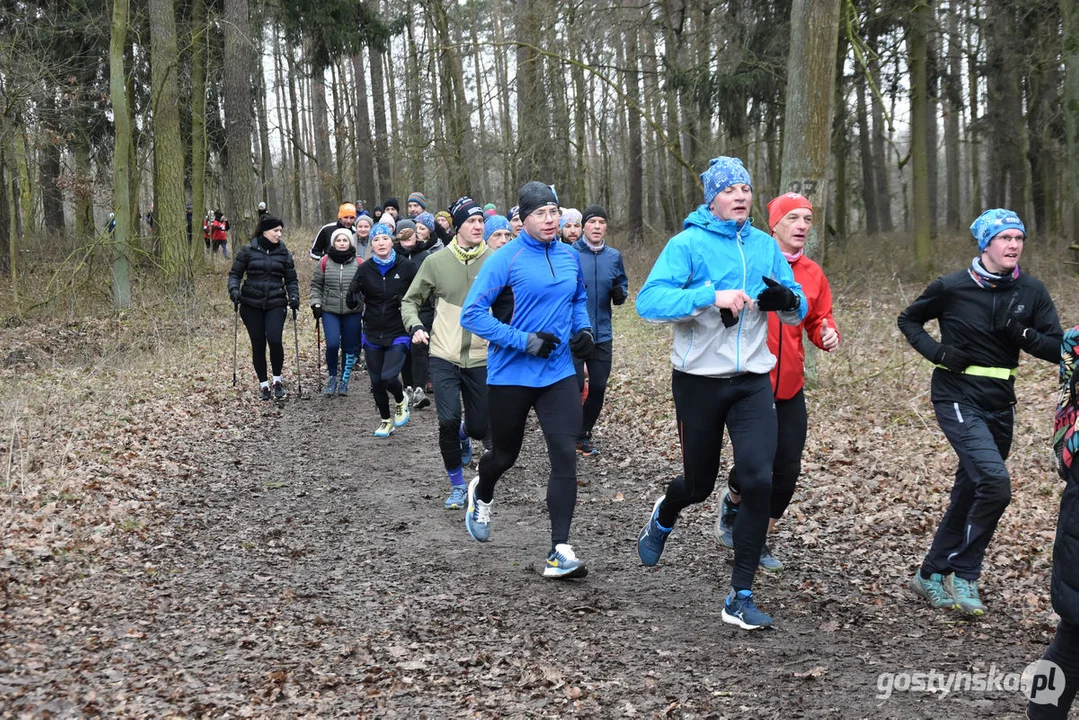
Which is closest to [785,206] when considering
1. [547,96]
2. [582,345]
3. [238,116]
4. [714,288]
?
[714,288]

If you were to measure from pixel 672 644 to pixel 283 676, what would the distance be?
192cm

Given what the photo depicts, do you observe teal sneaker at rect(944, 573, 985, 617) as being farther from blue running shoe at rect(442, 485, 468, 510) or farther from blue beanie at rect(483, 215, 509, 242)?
blue beanie at rect(483, 215, 509, 242)

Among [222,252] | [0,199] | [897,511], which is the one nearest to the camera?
[897,511]

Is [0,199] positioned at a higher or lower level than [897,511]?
higher

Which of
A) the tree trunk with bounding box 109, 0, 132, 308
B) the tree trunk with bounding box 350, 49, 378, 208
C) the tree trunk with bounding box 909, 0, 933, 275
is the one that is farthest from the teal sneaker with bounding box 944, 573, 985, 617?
the tree trunk with bounding box 350, 49, 378, 208

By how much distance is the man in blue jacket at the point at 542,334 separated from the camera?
5.81 meters

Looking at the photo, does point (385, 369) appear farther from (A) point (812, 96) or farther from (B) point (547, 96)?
(B) point (547, 96)

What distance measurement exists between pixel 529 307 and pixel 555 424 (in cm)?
73

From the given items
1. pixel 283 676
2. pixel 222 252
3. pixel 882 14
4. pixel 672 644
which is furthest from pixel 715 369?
pixel 222 252

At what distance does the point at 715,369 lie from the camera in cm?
495

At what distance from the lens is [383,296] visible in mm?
10508

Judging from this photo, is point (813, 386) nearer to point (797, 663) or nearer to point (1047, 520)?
point (1047, 520)

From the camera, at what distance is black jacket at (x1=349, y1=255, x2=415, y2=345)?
10422 mm

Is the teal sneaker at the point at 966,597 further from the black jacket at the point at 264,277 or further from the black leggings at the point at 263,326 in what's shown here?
the black leggings at the point at 263,326
